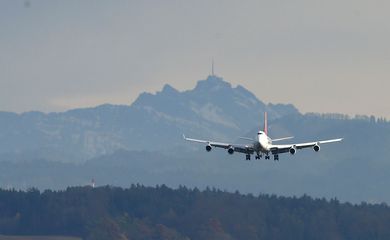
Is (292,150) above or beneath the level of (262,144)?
beneath

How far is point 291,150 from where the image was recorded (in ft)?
609

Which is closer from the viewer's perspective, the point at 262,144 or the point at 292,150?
the point at 262,144

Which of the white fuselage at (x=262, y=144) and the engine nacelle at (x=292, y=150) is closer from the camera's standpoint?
the engine nacelle at (x=292, y=150)

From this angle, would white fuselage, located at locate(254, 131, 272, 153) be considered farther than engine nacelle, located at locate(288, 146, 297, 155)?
Yes

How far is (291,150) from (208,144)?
38.0 ft

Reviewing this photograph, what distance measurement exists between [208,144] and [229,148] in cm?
407

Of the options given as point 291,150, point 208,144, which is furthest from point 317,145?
point 208,144

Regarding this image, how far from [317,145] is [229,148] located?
39.9 feet

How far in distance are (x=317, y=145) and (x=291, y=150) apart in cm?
364

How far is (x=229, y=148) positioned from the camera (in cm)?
18675

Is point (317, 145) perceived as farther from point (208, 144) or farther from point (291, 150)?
point (208, 144)

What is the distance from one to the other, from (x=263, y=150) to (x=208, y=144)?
780 centimetres

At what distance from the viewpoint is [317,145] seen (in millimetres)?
185000
